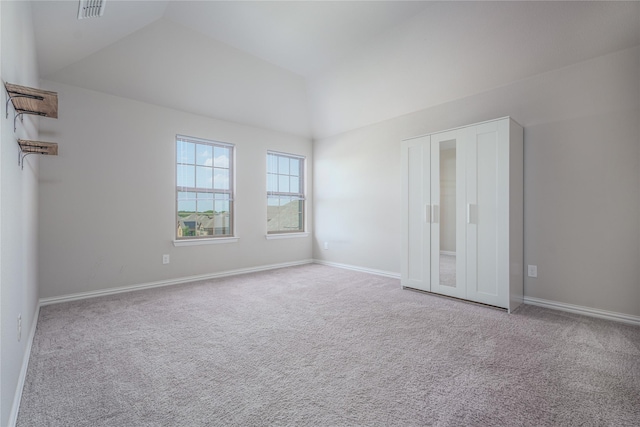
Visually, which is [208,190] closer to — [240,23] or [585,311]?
[240,23]

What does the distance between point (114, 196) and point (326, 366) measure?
3.36m

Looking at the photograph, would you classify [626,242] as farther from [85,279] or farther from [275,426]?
[85,279]

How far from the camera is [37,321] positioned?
109 inches

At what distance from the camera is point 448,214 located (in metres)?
3.50

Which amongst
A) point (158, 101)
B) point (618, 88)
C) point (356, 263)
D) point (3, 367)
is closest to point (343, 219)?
point (356, 263)

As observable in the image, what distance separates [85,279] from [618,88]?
235 inches

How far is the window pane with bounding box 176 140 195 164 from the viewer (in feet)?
Answer: 14.2

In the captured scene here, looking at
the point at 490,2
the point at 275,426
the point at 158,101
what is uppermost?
the point at 490,2

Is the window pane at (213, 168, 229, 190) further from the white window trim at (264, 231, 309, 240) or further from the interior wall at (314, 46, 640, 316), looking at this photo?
the interior wall at (314, 46, 640, 316)

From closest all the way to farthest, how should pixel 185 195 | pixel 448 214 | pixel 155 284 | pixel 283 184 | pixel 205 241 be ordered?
1. pixel 448 214
2. pixel 155 284
3. pixel 185 195
4. pixel 205 241
5. pixel 283 184

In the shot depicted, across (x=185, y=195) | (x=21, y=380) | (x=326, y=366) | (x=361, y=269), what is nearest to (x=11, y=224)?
(x=21, y=380)

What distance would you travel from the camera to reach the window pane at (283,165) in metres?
5.53

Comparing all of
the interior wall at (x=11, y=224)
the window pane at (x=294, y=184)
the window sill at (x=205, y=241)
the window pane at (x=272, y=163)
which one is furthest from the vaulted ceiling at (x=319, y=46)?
the window sill at (x=205, y=241)

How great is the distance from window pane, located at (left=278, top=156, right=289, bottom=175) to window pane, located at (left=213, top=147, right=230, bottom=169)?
101 centimetres
